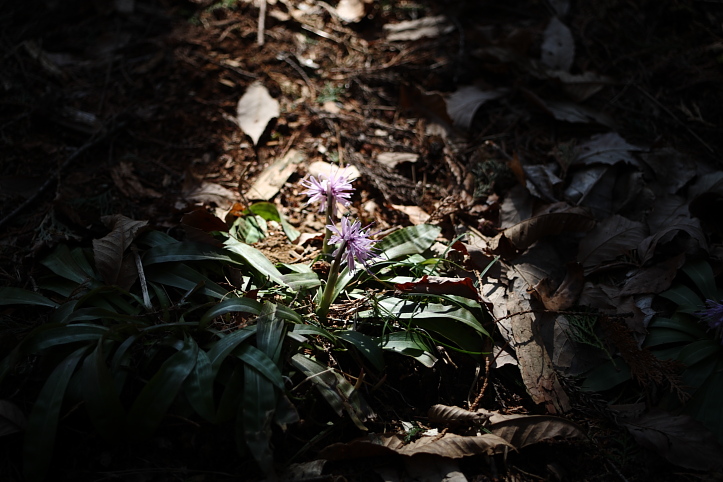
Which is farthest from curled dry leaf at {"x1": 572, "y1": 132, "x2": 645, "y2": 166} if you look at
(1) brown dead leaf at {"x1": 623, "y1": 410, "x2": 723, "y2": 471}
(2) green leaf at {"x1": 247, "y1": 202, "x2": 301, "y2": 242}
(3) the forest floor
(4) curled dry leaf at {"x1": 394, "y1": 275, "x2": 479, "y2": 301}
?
(2) green leaf at {"x1": 247, "y1": 202, "x2": 301, "y2": 242}

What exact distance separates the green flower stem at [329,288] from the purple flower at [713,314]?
144 cm

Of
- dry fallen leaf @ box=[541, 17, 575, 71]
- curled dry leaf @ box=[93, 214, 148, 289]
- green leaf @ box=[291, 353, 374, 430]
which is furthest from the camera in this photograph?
dry fallen leaf @ box=[541, 17, 575, 71]

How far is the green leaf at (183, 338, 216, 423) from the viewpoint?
5.06ft

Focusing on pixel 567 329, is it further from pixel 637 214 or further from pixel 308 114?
pixel 308 114

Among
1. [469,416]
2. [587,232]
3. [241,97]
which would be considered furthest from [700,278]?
[241,97]

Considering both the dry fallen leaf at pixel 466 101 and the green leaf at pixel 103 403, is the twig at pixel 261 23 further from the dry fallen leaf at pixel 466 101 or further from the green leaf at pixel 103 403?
the green leaf at pixel 103 403

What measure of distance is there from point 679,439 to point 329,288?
1.35 m

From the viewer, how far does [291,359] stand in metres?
1.73

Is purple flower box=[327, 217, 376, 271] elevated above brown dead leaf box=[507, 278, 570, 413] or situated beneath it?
elevated above

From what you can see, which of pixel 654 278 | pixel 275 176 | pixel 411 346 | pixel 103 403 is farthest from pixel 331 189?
pixel 654 278

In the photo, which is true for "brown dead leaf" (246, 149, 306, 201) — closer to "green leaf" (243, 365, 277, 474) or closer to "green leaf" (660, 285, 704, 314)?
"green leaf" (243, 365, 277, 474)

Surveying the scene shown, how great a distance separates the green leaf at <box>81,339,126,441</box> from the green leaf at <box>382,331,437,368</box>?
93 cm

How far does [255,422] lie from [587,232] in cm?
174

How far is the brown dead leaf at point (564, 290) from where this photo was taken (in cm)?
208
